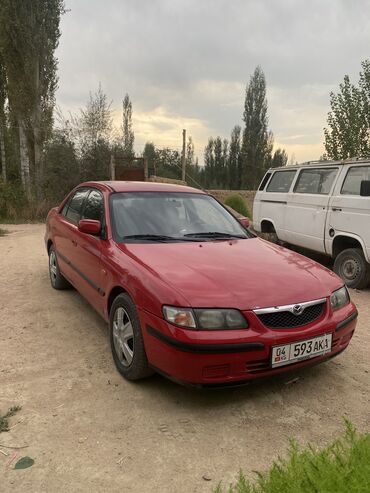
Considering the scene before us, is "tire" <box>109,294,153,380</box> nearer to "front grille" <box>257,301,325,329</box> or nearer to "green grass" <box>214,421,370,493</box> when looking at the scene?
"front grille" <box>257,301,325,329</box>

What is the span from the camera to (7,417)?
2746 mm

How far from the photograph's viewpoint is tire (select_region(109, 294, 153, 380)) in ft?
9.92

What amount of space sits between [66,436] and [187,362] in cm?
88

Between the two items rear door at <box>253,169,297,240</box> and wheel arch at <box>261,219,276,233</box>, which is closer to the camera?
rear door at <box>253,169,297,240</box>

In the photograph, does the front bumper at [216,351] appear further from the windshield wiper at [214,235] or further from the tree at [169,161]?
the tree at [169,161]

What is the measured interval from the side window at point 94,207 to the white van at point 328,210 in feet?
12.5

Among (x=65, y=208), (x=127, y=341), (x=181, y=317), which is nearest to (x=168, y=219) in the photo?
(x=127, y=341)

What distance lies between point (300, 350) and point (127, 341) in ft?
4.33

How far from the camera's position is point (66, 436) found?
2.56 meters

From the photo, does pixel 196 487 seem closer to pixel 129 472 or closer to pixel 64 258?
pixel 129 472

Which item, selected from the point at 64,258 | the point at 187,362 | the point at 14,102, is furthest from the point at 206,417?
the point at 14,102

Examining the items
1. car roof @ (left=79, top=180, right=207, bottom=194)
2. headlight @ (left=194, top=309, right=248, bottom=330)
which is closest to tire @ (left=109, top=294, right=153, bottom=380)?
headlight @ (left=194, top=309, right=248, bottom=330)

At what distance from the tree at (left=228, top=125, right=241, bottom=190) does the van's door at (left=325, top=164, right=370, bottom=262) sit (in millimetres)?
46045

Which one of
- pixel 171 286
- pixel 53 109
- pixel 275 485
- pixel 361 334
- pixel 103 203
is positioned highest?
pixel 53 109
